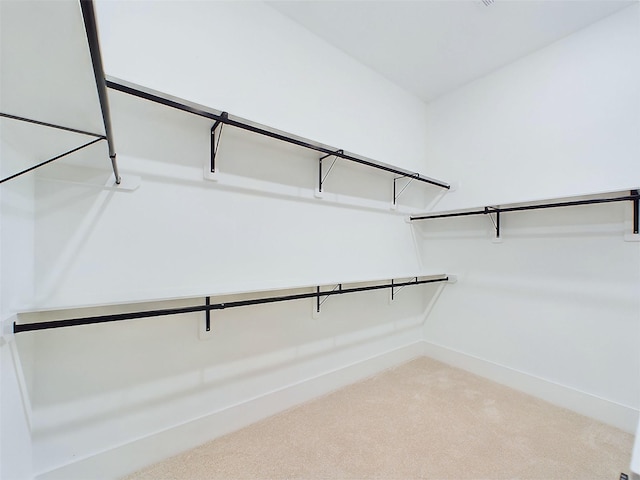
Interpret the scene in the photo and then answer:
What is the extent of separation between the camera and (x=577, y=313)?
1.77m

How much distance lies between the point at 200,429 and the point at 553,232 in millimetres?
2472

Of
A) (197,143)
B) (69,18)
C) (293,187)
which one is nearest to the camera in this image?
(69,18)

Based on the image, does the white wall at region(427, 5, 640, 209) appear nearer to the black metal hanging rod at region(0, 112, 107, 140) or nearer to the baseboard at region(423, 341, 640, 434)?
the baseboard at region(423, 341, 640, 434)

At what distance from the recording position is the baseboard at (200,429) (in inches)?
46.2

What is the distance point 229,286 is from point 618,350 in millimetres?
2281

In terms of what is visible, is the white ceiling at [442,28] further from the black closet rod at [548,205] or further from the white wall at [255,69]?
the black closet rod at [548,205]

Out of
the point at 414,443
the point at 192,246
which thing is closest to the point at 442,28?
the point at 192,246

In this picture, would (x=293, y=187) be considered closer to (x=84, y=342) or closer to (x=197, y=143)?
(x=197, y=143)

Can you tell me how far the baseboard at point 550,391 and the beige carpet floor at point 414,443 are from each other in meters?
0.06

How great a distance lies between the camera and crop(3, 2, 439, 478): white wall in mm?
1127

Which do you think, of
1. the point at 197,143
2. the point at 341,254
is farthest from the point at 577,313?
the point at 197,143

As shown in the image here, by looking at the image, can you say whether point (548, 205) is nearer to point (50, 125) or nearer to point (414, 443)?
point (414, 443)

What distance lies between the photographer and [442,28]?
1.80 metres

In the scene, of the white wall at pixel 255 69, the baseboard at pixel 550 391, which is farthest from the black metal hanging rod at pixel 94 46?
the baseboard at pixel 550 391
